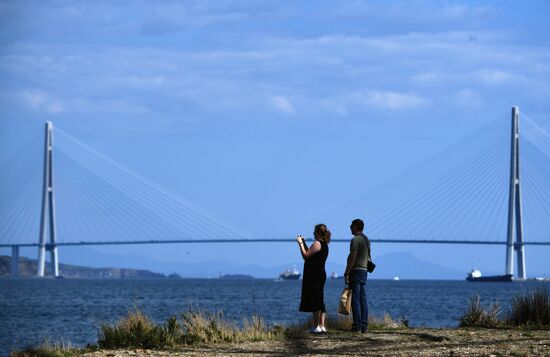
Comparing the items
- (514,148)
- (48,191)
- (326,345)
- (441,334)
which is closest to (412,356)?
(326,345)

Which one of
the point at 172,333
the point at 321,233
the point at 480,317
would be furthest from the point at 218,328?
the point at 480,317

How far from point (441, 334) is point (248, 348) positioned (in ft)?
8.21

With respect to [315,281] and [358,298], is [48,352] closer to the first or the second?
[315,281]

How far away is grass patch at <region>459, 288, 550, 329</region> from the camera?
15.1m

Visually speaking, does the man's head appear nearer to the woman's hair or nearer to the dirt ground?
the woman's hair

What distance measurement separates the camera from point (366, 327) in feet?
46.3

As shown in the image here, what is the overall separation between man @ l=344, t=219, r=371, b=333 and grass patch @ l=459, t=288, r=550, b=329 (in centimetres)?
194

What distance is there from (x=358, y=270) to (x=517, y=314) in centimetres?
278

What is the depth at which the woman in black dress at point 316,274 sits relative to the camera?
1373 centimetres

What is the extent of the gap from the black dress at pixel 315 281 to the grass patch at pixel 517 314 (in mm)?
2378

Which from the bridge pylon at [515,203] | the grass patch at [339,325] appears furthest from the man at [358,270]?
the bridge pylon at [515,203]

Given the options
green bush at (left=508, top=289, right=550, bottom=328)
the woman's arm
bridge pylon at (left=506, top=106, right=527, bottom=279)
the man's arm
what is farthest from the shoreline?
bridge pylon at (left=506, top=106, right=527, bottom=279)

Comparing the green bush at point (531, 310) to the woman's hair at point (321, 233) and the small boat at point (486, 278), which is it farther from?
the small boat at point (486, 278)

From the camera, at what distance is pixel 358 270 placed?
13.8 metres
